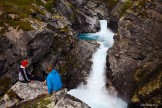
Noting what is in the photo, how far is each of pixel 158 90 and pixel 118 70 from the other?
36.8ft

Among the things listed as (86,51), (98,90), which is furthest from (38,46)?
(98,90)

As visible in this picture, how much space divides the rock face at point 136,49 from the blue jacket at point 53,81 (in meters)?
16.8

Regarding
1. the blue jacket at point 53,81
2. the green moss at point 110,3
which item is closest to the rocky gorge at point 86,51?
the blue jacket at point 53,81

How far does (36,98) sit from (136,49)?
840 inches

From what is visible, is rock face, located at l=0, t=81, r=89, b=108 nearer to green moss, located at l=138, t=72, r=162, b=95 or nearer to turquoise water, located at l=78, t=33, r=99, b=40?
green moss, located at l=138, t=72, r=162, b=95

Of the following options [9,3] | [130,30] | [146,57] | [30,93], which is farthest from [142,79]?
[9,3]

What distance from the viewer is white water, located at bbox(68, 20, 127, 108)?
37.8 metres

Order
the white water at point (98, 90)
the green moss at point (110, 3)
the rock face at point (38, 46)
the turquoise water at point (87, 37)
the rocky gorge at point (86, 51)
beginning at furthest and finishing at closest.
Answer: the green moss at point (110, 3)
the turquoise water at point (87, 37)
the rock face at point (38, 46)
the white water at point (98, 90)
the rocky gorge at point (86, 51)

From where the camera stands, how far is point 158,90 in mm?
30078

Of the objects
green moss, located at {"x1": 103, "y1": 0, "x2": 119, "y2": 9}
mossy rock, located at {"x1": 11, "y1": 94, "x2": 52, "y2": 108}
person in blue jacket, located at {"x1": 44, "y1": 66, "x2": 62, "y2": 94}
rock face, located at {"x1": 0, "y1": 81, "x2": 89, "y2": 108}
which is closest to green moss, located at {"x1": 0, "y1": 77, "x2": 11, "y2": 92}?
rock face, located at {"x1": 0, "y1": 81, "x2": 89, "y2": 108}

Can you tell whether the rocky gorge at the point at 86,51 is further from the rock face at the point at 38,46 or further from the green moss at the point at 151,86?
the green moss at the point at 151,86

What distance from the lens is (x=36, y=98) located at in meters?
22.8

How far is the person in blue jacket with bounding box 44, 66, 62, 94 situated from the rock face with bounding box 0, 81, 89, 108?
46 centimetres

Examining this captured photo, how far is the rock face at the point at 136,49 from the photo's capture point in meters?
37.1
